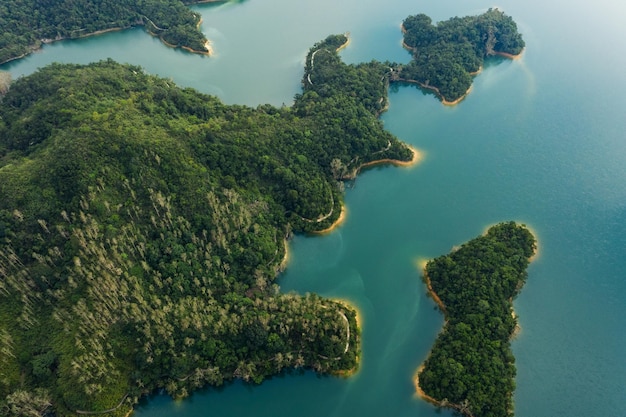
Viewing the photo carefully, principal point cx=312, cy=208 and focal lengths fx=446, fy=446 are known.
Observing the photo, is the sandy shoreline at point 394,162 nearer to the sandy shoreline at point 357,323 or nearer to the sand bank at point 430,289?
the sand bank at point 430,289

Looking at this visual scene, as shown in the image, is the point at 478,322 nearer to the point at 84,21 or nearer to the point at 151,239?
the point at 151,239

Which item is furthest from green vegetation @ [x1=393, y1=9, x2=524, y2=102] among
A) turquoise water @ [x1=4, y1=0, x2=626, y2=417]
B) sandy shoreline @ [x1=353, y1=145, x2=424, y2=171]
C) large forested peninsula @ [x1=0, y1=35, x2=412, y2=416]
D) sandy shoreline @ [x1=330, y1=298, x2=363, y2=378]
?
sandy shoreline @ [x1=330, y1=298, x2=363, y2=378]

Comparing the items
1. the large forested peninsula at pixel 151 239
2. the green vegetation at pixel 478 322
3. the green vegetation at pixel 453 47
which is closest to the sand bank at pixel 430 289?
the green vegetation at pixel 478 322

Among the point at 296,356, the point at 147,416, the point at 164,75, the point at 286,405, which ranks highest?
the point at 164,75

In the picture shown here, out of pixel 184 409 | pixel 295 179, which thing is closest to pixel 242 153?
pixel 295 179

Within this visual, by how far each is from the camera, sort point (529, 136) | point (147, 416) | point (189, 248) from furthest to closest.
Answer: point (529, 136), point (189, 248), point (147, 416)

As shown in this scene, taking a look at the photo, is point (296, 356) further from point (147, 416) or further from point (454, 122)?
point (454, 122)
